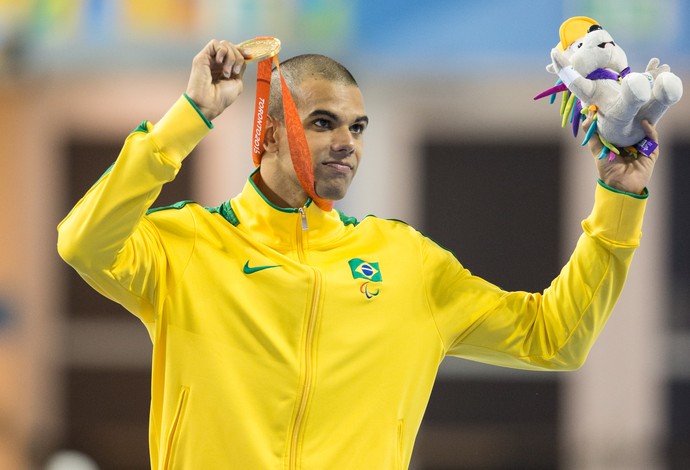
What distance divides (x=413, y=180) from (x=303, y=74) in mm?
4388

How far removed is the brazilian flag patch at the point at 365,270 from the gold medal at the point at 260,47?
52 cm

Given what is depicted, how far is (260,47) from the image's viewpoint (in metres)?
2.98

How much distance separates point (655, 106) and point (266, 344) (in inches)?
40.3

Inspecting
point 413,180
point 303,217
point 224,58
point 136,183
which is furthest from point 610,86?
point 413,180

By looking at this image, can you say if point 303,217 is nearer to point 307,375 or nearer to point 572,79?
point 307,375

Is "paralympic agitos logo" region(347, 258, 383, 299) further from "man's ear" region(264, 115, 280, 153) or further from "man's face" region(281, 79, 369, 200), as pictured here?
"man's ear" region(264, 115, 280, 153)

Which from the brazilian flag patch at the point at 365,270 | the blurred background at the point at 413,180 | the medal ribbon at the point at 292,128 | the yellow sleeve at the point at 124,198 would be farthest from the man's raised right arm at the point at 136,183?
the blurred background at the point at 413,180

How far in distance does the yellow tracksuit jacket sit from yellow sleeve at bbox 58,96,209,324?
13mm

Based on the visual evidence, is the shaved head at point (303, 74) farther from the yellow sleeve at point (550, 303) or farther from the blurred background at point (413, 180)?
the blurred background at point (413, 180)

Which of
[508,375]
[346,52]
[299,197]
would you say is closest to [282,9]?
[346,52]

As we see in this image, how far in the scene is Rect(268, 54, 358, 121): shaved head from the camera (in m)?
3.22

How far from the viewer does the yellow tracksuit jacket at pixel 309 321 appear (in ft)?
9.71

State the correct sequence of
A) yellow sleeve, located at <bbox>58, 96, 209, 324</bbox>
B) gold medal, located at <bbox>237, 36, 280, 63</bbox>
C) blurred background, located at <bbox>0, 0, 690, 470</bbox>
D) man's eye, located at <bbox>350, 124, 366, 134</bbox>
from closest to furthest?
yellow sleeve, located at <bbox>58, 96, 209, 324</bbox>, gold medal, located at <bbox>237, 36, 280, 63</bbox>, man's eye, located at <bbox>350, 124, 366, 134</bbox>, blurred background, located at <bbox>0, 0, 690, 470</bbox>

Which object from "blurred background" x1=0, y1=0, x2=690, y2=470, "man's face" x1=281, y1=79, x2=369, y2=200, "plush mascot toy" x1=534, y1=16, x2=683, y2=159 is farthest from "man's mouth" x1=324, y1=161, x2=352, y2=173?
"blurred background" x1=0, y1=0, x2=690, y2=470
